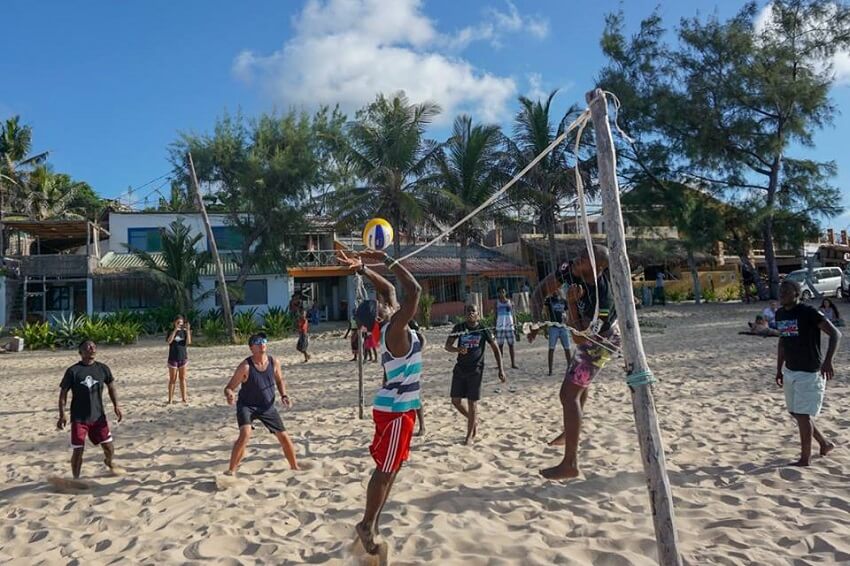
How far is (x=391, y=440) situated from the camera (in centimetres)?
326

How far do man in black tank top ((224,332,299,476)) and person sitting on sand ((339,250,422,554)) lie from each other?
2063mm

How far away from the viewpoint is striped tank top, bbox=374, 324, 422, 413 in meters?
3.29

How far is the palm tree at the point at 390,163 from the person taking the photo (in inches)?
856

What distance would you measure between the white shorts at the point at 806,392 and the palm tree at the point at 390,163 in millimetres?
17326

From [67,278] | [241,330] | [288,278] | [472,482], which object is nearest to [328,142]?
[288,278]

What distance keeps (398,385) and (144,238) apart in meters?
27.0

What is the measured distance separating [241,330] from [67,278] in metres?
8.40

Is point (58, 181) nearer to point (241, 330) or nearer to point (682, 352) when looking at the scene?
point (241, 330)

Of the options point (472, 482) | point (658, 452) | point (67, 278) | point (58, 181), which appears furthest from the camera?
point (58, 181)

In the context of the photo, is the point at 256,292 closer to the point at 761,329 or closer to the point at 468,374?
the point at 761,329

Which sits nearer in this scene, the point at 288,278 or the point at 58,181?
the point at 288,278

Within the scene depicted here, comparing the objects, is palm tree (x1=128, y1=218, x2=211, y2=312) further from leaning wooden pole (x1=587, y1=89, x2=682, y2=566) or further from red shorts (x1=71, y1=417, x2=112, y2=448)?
leaning wooden pole (x1=587, y1=89, x2=682, y2=566)

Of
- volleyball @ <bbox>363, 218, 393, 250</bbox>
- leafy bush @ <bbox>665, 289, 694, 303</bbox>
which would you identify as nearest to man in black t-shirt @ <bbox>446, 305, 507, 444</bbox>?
volleyball @ <bbox>363, 218, 393, 250</bbox>

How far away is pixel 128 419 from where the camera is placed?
25.8 ft
